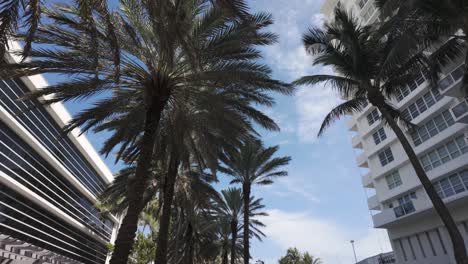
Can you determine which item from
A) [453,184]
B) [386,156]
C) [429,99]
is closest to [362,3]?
[429,99]

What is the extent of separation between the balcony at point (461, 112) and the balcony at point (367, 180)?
47.4ft

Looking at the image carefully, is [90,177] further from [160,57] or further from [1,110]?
[160,57]

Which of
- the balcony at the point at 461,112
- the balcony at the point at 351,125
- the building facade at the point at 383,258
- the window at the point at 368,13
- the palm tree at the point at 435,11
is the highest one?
the window at the point at 368,13

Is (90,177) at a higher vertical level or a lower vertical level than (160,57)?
higher

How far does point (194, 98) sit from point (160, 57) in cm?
180

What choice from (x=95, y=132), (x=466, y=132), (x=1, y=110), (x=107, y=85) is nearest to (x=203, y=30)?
(x=107, y=85)

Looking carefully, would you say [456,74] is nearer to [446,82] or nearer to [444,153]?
[446,82]

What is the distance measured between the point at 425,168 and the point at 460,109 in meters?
6.95

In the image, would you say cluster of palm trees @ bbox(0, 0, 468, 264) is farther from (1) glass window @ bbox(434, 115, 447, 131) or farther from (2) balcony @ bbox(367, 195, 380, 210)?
(2) balcony @ bbox(367, 195, 380, 210)

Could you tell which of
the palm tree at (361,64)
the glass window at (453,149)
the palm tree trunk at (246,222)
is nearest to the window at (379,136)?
the glass window at (453,149)

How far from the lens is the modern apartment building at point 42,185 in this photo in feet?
54.0

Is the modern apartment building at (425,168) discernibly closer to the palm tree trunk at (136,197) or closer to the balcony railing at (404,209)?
the balcony railing at (404,209)

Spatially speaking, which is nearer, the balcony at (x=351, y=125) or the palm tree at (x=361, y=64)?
the palm tree at (x=361, y=64)

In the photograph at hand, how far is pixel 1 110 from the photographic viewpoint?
607 inches
